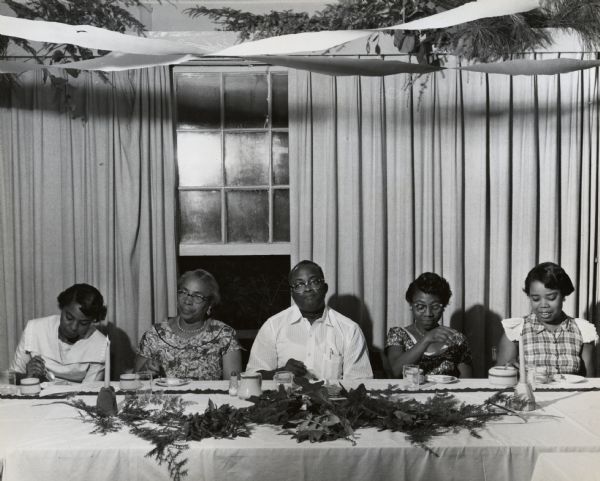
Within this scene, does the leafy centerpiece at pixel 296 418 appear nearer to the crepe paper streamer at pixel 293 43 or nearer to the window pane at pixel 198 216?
the crepe paper streamer at pixel 293 43

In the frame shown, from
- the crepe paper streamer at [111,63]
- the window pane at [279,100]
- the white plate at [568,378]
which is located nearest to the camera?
the crepe paper streamer at [111,63]

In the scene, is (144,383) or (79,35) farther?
(144,383)

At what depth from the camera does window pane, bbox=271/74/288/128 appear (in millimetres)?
4867

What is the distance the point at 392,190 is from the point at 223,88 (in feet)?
4.33

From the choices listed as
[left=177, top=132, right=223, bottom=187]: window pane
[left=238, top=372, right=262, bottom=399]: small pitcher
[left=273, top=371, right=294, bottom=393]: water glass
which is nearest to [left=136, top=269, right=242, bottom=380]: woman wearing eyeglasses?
[left=273, top=371, right=294, bottom=393]: water glass

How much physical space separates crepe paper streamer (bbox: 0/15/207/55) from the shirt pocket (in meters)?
1.81

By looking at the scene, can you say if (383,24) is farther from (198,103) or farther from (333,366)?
(333,366)

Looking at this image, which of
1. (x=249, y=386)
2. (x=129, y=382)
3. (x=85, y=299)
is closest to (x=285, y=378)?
(x=249, y=386)

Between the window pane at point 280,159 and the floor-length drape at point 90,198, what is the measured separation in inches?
27.7

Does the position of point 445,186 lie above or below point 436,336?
above

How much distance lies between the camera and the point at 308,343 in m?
3.97

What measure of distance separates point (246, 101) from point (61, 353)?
82.0 inches

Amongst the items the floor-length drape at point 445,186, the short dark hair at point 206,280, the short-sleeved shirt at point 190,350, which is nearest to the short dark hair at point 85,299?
the short-sleeved shirt at point 190,350

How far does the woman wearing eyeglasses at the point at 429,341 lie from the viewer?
3.79 meters
